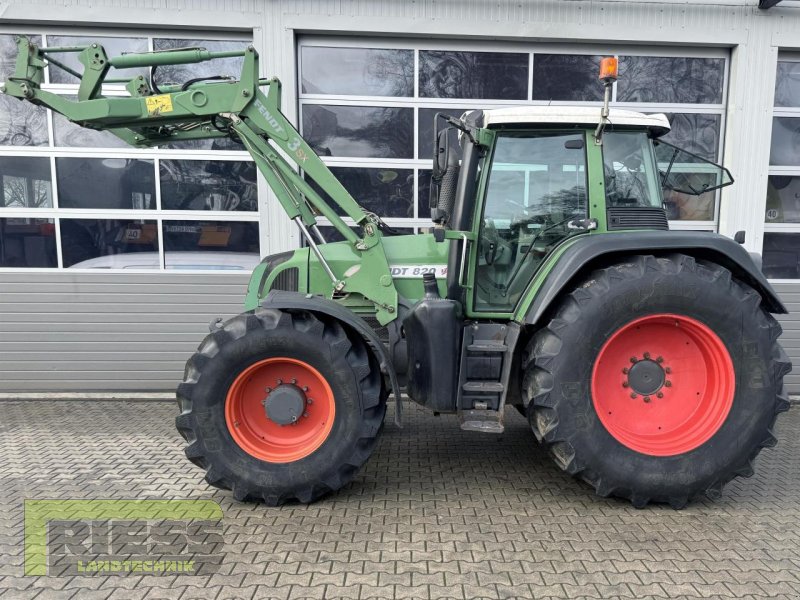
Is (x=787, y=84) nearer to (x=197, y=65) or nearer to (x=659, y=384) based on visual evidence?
(x=659, y=384)

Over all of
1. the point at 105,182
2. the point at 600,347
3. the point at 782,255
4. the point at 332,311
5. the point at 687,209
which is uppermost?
the point at 105,182

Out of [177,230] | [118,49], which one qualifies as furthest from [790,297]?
[118,49]

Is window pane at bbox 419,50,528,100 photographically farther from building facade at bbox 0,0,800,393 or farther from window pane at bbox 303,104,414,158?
window pane at bbox 303,104,414,158

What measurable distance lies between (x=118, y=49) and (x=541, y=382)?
17.2ft

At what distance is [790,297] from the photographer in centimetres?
529

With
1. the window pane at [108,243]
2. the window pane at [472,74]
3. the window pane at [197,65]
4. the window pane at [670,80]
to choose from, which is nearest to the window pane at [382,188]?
the window pane at [472,74]

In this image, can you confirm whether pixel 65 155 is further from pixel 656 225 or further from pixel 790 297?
pixel 790 297

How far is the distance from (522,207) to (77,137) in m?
4.71

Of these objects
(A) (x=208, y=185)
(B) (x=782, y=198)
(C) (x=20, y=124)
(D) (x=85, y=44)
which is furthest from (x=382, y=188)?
(B) (x=782, y=198)

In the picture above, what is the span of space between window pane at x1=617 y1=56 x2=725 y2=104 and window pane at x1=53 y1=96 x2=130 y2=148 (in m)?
5.32

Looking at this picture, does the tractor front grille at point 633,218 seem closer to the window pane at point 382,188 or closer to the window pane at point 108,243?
the window pane at point 382,188

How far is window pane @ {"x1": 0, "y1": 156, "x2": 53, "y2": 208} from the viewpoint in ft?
16.7

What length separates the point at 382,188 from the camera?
531cm

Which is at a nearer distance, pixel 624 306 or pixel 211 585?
pixel 211 585
